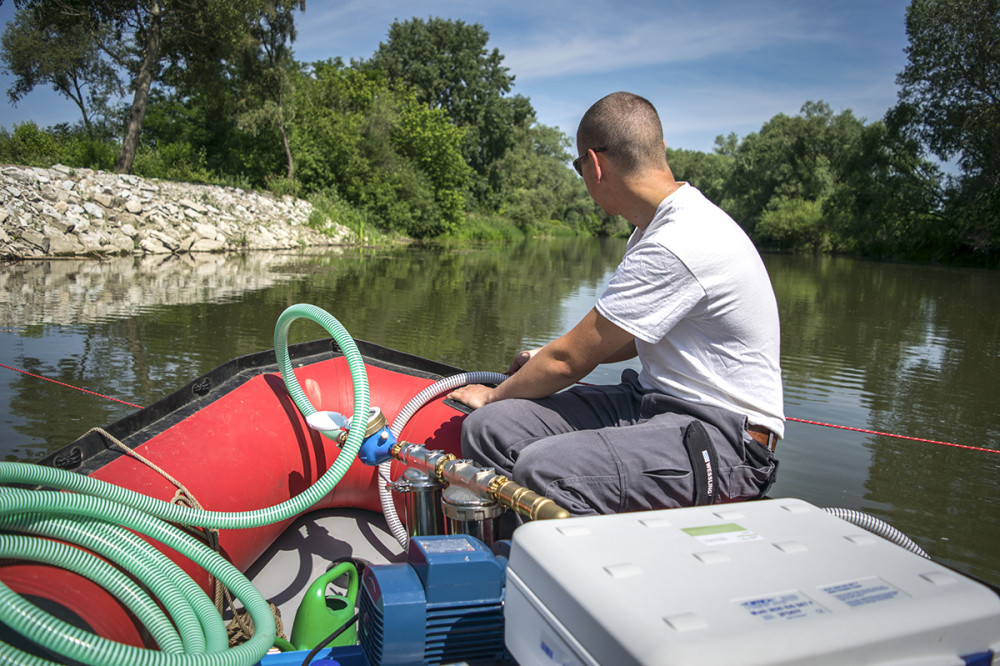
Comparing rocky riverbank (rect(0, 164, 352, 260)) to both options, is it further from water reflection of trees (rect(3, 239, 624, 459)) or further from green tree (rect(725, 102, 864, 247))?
green tree (rect(725, 102, 864, 247))

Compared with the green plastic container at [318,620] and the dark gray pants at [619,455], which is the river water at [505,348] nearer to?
the dark gray pants at [619,455]

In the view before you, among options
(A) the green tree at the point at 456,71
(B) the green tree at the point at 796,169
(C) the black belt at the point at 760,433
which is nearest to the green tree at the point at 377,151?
(A) the green tree at the point at 456,71

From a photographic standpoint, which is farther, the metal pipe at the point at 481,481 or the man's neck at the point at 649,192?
the man's neck at the point at 649,192

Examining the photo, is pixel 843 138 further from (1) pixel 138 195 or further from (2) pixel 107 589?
(2) pixel 107 589

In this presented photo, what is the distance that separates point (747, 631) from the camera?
90 centimetres

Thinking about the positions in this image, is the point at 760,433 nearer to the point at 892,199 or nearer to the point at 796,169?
the point at 892,199

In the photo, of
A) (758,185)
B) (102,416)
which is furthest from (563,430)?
(758,185)

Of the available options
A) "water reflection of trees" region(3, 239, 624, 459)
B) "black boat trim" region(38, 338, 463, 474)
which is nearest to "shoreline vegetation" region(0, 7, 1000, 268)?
"water reflection of trees" region(3, 239, 624, 459)

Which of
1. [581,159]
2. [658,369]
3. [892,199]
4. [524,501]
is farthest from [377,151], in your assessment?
[524,501]

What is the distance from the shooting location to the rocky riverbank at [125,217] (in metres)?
13.0

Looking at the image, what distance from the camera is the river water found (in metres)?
3.94

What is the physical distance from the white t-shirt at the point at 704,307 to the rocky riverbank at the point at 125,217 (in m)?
13.8

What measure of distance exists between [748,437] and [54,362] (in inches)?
218

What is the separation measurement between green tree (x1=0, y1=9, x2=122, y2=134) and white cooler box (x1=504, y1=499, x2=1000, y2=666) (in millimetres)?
23202
